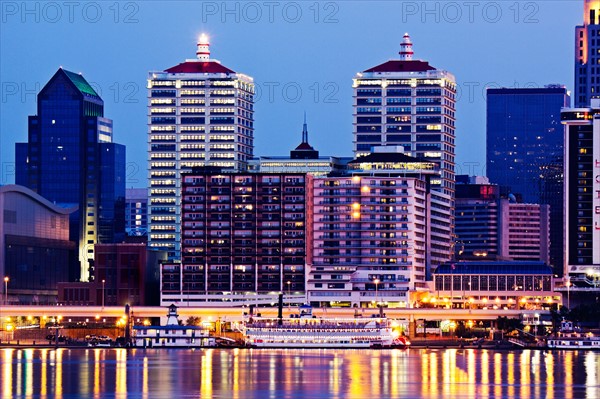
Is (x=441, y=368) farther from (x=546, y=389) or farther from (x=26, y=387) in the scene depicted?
(x=26, y=387)

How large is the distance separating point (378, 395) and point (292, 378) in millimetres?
23993

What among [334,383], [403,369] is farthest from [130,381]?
[403,369]

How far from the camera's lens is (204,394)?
155750 millimetres

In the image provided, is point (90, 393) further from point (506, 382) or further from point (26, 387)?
point (506, 382)

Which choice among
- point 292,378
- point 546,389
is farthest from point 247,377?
point 546,389

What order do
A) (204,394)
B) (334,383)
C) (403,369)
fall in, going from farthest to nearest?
(403,369), (334,383), (204,394)

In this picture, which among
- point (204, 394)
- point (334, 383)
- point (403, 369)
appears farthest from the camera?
point (403, 369)

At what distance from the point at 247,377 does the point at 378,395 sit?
26935mm

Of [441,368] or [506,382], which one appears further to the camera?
[441,368]

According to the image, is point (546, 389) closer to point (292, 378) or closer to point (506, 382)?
point (506, 382)

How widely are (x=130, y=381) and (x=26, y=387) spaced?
1284cm

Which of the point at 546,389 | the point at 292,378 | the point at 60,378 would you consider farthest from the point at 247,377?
the point at 546,389

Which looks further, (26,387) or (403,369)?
(403,369)

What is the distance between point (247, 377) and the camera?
180m
